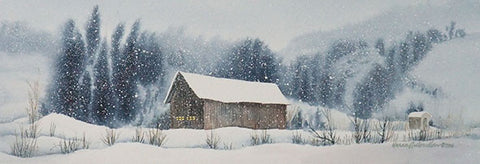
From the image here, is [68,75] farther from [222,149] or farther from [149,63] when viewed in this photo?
[222,149]

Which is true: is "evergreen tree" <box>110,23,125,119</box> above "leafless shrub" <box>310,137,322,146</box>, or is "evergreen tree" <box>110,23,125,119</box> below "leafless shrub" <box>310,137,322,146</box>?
above

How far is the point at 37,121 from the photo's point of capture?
3604 millimetres

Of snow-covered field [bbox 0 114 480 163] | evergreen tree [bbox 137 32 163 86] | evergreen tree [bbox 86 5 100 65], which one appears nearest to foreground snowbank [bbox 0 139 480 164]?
snow-covered field [bbox 0 114 480 163]

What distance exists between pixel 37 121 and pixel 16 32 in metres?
0.58

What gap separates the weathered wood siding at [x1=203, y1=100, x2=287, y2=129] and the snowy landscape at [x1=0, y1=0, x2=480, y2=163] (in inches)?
0.4

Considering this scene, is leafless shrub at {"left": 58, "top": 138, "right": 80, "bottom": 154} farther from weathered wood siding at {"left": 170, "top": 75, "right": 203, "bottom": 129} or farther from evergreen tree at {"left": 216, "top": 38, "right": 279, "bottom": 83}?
evergreen tree at {"left": 216, "top": 38, "right": 279, "bottom": 83}

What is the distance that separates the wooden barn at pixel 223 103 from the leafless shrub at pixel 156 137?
93 millimetres

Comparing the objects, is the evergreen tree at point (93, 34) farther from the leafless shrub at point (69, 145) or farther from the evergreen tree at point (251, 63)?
the evergreen tree at point (251, 63)

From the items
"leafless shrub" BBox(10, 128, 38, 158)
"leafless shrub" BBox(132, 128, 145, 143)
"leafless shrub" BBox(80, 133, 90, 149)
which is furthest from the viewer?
"leafless shrub" BBox(132, 128, 145, 143)

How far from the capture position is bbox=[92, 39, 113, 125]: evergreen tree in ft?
12.2

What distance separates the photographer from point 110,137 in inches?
145

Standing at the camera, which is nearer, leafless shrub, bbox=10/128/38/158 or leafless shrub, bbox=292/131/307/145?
leafless shrub, bbox=10/128/38/158

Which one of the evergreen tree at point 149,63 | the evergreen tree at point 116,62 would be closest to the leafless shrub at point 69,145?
the evergreen tree at point 116,62

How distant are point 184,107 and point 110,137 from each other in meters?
0.51
